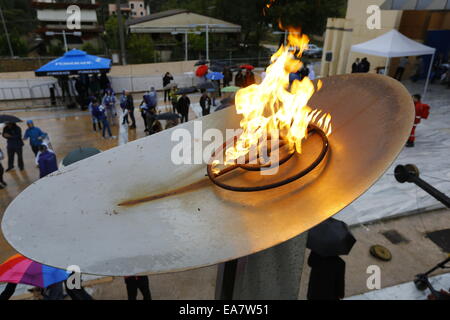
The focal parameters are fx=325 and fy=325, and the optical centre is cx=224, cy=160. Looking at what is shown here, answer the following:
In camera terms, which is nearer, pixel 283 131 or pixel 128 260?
pixel 128 260

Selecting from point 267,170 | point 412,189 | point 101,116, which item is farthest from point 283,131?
point 101,116

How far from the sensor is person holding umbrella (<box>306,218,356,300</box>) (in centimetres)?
377

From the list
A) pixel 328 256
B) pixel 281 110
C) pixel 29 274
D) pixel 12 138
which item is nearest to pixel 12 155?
pixel 12 138

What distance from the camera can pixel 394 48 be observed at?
12.5 meters

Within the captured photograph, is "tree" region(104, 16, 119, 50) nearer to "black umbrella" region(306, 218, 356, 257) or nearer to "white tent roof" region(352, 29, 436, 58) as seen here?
"white tent roof" region(352, 29, 436, 58)

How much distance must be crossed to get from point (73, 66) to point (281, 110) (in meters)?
13.5

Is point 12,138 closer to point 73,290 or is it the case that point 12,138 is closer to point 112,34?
point 73,290

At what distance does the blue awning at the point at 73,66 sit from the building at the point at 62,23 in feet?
93.4

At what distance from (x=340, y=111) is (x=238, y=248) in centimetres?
193

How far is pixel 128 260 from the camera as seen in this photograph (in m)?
2.20

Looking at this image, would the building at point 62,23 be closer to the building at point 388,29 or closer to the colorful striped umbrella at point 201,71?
the colorful striped umbrella at point 201,71

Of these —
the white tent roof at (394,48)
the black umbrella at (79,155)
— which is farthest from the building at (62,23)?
the black umbrella at (79,155)

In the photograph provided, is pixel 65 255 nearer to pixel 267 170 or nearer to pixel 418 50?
pixel 267 170
